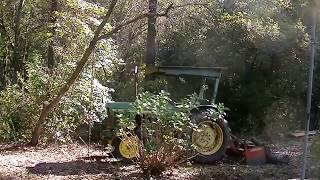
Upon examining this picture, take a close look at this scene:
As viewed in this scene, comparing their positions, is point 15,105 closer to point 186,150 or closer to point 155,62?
point 155,62

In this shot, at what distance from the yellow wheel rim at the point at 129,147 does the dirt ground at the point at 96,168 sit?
0.18 m

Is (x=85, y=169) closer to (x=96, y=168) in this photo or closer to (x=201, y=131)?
(x=96, y=168)

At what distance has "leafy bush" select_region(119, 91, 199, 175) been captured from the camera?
712 cm

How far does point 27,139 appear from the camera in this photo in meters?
11.0

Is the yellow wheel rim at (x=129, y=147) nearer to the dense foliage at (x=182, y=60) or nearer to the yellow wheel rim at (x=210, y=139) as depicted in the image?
the yellow wheel rim at (x=210, y=139)

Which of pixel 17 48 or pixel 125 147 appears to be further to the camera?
pixel 17 48

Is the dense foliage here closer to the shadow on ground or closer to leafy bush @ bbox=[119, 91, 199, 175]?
the shadow on ground

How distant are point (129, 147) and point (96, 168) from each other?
2.04 feet

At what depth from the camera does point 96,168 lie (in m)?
7.98

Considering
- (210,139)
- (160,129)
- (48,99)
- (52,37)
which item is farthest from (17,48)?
(160,129)

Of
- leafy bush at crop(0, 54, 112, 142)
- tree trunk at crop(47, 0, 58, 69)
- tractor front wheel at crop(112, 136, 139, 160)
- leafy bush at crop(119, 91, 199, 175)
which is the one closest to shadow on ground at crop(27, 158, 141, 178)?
tractor front wheel at crop(112, 136, 139, 160)

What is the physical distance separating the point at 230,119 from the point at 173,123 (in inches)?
243

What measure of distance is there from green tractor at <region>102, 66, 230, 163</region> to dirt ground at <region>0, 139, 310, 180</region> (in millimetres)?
202

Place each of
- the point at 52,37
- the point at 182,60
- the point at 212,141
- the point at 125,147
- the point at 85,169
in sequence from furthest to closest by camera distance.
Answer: the point at 182,60 < the point at 52,37 < the point at 212,141 < the point at 125,147 < the point at 85,169
